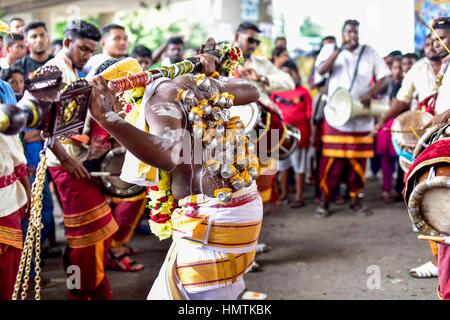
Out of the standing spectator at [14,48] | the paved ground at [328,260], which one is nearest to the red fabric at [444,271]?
the paved ground at [328,260]

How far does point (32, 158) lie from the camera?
17.0 feet

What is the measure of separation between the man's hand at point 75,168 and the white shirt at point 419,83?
126 inches

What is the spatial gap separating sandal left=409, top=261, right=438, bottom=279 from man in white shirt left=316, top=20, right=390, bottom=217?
2108 mm

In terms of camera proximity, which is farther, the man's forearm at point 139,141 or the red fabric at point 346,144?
the red fabric at point 346,144

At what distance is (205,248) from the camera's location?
2.61 meters

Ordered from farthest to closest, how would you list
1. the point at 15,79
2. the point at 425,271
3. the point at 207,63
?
the point at 425,271 < the point at 15,79 < the point at 207,63

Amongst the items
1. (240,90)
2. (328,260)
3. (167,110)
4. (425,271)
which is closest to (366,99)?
(328,260)

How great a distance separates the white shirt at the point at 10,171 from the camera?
294 centimetres

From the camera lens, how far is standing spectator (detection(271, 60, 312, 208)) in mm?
7824

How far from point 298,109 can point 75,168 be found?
15.2 feet

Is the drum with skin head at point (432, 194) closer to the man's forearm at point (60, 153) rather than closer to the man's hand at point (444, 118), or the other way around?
the man's hand at point (444, 118)

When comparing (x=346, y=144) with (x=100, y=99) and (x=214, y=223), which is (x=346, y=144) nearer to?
(x=214, y=223)

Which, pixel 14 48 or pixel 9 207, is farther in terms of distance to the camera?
pixel 14 48
